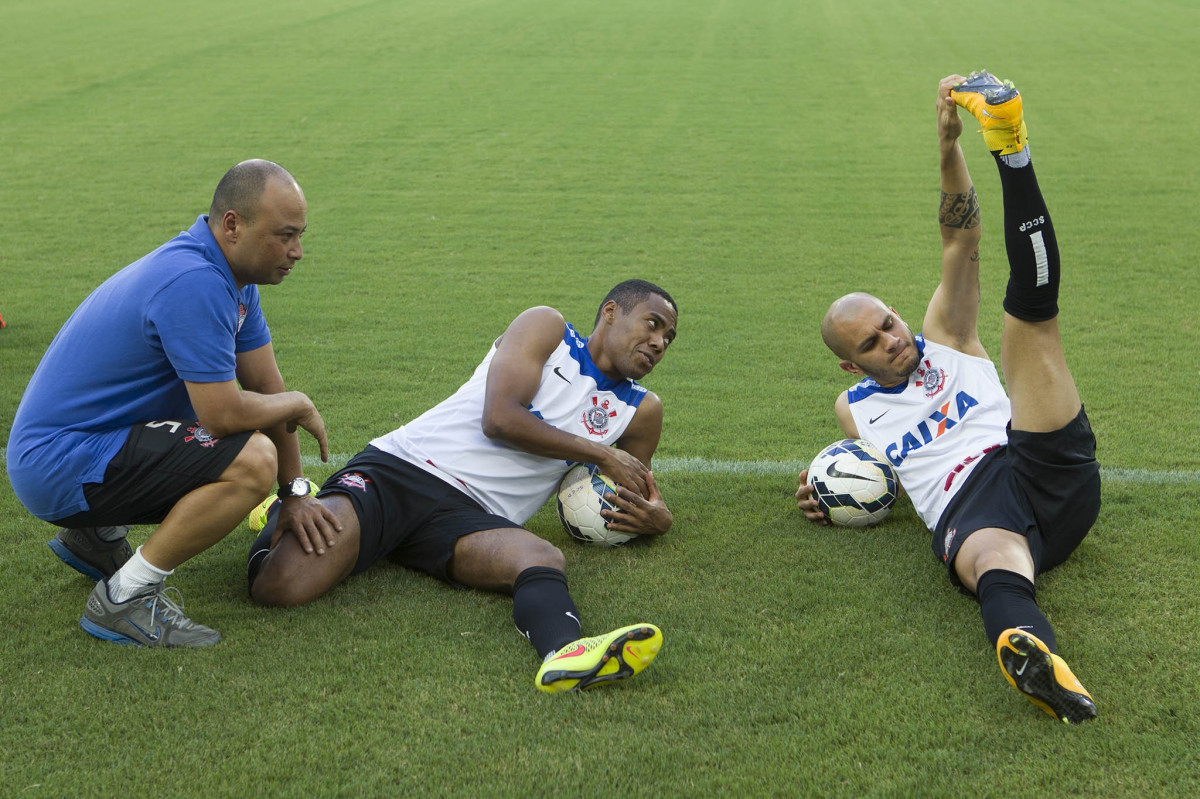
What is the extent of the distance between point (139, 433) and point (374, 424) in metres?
2.47

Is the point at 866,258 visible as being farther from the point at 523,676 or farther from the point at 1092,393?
the point at 523,676

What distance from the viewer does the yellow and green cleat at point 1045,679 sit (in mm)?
3297

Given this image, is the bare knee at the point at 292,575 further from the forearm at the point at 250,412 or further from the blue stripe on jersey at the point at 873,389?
the blue stripe on jersey at the point at 873,389

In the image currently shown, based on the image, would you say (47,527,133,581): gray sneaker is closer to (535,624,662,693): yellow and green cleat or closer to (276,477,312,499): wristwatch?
(276,477,312,499): wristwatch

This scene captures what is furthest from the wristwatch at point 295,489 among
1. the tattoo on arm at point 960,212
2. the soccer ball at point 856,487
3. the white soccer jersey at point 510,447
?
the tattoo on arm at point 960,212

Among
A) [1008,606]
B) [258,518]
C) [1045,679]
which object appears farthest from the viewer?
[258,518]

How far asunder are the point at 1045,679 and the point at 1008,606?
0.42 meters

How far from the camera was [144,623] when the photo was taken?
393cm

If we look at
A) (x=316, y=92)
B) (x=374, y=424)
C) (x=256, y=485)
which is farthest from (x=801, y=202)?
(x=316, y=92)

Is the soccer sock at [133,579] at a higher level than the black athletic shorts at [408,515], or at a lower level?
higher

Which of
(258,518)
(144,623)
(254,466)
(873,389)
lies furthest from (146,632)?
(873,389)

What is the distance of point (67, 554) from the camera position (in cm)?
444

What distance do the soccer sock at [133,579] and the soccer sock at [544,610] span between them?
1354 millimetres

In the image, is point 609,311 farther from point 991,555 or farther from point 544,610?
point 991,555
